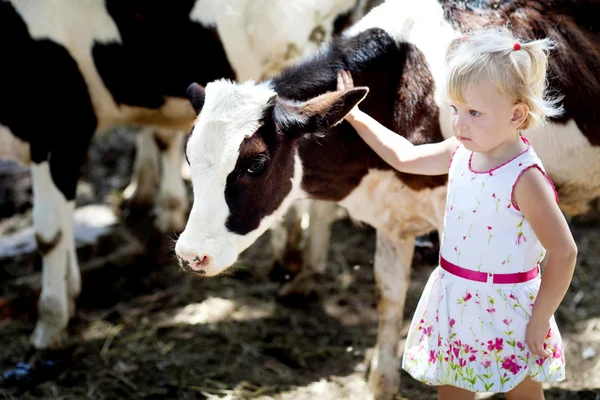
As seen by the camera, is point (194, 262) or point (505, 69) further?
point (194, 262)

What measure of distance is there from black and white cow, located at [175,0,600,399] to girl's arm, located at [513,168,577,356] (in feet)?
2.85

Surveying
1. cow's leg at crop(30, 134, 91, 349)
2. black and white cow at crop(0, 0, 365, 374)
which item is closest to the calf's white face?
black and white cow at crop(0, 0, 365, 374)

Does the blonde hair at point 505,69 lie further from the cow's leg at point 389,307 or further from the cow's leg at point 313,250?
the cow's leg at point 313,250

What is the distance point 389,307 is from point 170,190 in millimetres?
2767

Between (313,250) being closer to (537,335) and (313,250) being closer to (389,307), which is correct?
(389,307)

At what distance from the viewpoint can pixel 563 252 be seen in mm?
2348

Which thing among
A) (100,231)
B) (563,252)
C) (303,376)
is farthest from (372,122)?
(100,231)

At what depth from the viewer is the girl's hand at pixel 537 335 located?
2.45 meters

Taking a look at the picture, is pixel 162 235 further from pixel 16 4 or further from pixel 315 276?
pixel 16 4

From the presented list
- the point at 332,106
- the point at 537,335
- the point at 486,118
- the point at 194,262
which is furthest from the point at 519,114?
the point at 194,262

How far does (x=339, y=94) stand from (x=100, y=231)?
325 centimetres

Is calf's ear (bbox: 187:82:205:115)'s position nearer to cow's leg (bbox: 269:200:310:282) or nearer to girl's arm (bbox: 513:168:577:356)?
girl's arm (bbox: 513:168:577:356)

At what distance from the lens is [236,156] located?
2.96 metres

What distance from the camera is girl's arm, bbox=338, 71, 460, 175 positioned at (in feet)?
9.57
